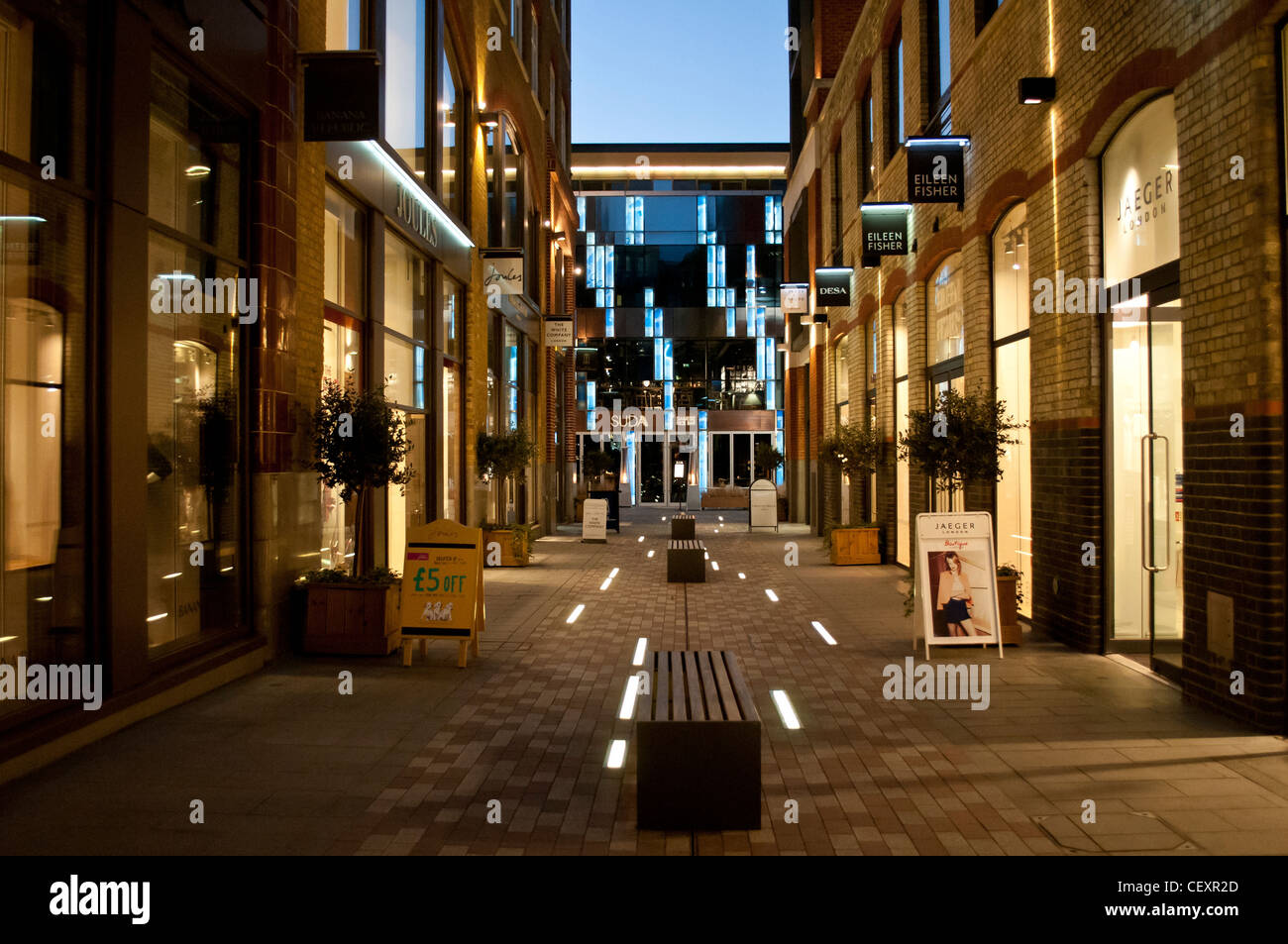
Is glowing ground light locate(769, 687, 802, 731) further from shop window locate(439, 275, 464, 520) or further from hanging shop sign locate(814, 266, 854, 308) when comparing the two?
hanging shop sign locate(814, 266, 854, 308)

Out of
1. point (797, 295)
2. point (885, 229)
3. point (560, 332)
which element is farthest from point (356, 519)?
point (797, 295)

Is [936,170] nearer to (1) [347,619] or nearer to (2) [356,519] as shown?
(2) [356,519]

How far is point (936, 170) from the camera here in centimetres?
1230

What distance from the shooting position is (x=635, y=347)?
147ft

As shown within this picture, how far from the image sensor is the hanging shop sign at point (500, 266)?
17875 millimetres

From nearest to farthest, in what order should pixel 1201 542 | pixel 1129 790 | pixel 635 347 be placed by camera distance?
1. pixel 1129 790
2. pixel 1201 542
3. pixel 635 347

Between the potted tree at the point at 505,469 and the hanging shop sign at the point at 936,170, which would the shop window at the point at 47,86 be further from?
the potted tree at the point at 505,469

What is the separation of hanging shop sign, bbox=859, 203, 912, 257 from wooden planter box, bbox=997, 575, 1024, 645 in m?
6.96

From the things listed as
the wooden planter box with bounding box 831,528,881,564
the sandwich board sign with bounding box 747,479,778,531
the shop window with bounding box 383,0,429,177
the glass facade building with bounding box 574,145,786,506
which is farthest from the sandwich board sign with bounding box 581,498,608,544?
the glass facade building with bounding box 574,145,786,506

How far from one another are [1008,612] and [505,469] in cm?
1022

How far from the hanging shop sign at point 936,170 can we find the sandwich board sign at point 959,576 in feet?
17.0
